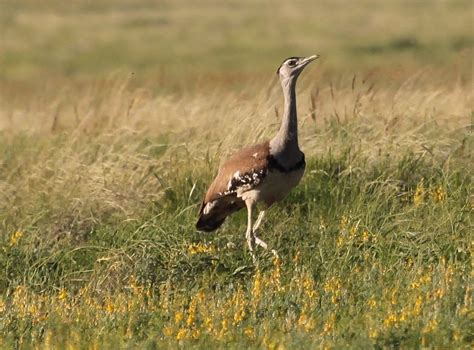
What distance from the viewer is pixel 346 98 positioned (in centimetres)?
1212

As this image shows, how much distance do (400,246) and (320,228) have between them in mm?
593

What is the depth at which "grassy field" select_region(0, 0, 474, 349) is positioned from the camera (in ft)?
19.2

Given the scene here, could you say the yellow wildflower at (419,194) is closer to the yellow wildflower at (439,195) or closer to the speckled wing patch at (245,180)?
the yellow wildflower at (439,195)

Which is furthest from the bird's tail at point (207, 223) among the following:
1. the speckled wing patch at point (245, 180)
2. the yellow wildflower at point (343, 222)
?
the yellow wildflower at point (343, 222)

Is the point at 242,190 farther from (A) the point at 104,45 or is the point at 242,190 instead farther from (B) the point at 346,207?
(A) the point at 104,45

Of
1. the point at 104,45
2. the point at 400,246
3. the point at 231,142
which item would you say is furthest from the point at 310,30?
the point at 400,246

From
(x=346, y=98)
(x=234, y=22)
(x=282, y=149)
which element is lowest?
(x=234, y=22)

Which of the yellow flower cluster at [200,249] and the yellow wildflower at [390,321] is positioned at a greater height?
the yellow wildflower at [390,321]

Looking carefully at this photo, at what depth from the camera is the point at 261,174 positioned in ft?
26.2

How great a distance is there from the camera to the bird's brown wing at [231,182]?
8039mm

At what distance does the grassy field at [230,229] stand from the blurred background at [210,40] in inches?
233

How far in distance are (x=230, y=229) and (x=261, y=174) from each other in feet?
2.55

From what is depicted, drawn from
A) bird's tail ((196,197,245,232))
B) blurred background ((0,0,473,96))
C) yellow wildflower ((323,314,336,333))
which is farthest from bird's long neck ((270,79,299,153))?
blurred background ((0,0,473,96))

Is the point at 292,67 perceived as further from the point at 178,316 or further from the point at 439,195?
the point at 178,316
